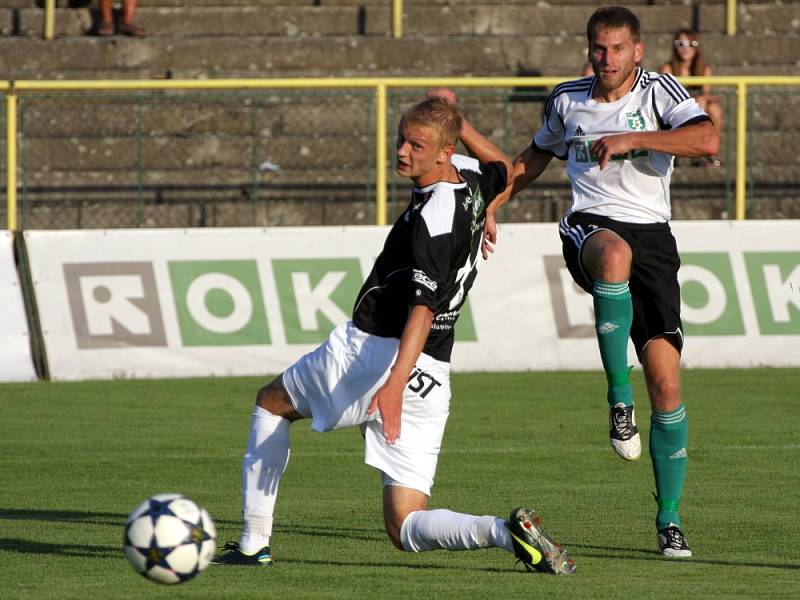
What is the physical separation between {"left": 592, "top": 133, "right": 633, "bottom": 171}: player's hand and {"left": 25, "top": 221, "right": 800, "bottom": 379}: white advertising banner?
748cm

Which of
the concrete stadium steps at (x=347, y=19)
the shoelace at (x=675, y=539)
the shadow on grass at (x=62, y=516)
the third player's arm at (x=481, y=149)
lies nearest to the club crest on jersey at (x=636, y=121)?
the third player's arm at (x=481, y=149)

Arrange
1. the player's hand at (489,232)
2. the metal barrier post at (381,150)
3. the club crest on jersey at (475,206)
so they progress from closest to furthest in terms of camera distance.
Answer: the club crest on jersey at (475,206) → the player's hand at (489,232) → the metal barrier post at (381,150)

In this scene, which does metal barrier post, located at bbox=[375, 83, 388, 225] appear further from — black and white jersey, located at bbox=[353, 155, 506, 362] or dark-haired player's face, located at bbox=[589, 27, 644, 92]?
black and white jersey, located at bbox=[353, 155, 506, 362]

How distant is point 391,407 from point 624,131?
6.47 feet

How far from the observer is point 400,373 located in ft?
18.4

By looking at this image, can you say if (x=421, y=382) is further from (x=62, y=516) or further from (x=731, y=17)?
(x=731, y=17)

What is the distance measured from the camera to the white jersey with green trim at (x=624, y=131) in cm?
689

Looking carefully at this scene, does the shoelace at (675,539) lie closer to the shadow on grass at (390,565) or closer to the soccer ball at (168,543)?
the shadow on grass at (390,565)

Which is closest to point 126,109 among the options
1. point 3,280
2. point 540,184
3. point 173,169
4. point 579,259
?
point 173,169

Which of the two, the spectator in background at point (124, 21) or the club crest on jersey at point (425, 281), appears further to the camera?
the spectator in background at point (124, 21)

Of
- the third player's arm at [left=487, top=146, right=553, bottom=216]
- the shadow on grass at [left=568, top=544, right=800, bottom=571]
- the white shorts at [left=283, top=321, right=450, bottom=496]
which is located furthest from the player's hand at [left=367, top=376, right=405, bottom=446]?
the third player's arm at [left=487, top=146, right=553, bottom=216]

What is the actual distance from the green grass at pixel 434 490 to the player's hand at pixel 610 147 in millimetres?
1638

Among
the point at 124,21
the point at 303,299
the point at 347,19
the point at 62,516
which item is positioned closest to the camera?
the point at 62,516

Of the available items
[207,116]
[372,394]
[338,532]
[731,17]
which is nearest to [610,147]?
[372,394]
